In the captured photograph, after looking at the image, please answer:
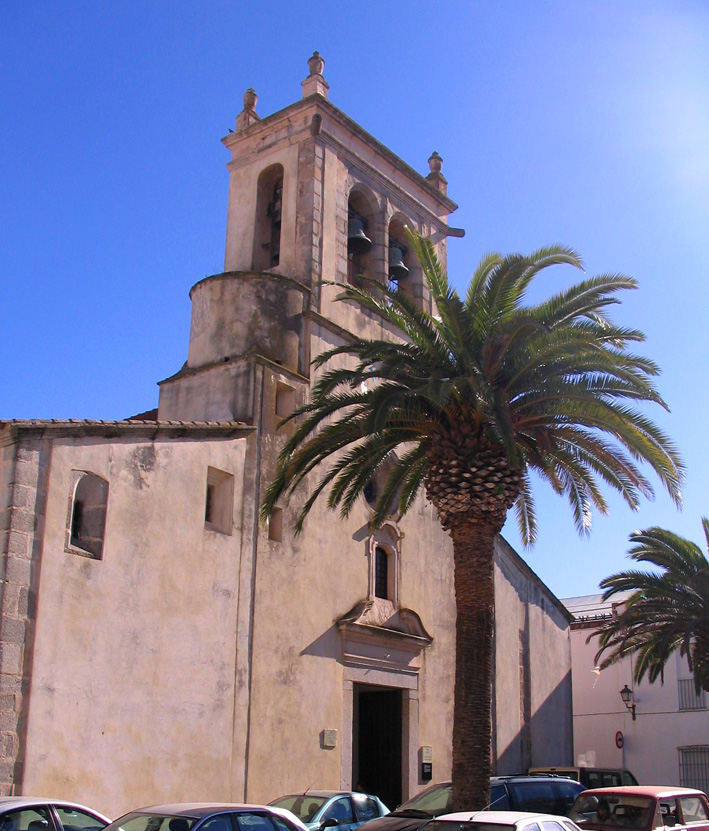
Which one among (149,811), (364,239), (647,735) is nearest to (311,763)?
(149,811)

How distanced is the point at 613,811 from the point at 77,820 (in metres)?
6.73

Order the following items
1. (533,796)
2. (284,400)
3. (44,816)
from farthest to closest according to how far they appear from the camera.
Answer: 1. (284,400)
2. (533,796)
3. (44,816)

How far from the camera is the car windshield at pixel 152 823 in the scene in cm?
884

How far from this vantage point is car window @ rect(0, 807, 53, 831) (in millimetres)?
9289

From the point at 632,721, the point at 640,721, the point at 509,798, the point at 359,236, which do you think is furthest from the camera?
the point at 632,721

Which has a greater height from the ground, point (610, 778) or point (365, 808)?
point (365, 808)

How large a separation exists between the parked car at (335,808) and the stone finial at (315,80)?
15022mm

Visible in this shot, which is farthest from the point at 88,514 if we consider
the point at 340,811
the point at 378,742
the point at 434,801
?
the point at 378,742

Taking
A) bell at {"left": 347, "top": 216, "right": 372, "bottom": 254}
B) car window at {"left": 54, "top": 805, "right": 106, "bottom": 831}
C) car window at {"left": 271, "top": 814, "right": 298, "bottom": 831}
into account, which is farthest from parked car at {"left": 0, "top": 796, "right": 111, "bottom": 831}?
bell at {"left": 347, "top": 216, "right": 372, "bottom": 254}

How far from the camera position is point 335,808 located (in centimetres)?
1396

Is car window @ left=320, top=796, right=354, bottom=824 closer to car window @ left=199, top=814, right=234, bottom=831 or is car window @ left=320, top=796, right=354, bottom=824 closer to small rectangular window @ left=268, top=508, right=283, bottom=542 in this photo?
car window @ left=199, top=814, right=234, bottom=831

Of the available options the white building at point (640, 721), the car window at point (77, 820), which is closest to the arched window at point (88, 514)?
the car window at point (77, 820)

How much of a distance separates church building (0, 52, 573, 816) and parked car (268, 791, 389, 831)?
218cm

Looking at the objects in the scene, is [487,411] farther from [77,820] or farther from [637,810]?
[77,820]
